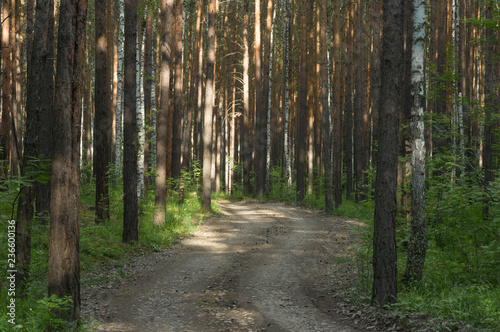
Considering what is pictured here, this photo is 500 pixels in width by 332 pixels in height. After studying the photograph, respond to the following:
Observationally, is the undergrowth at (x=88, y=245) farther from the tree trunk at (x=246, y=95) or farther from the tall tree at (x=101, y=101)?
the tree trunk at (x=246, y=95)

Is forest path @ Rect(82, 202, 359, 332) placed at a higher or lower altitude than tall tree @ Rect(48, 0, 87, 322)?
lower

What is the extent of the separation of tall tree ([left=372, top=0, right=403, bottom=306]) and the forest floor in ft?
2.13

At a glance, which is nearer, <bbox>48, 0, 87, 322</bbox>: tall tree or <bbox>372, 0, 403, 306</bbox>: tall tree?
<bbox>48, 0, 87, 322</bbox>: tall tree

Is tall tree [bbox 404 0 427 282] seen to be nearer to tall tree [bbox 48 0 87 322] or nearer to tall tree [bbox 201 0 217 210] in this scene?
tall tree [bbox 48 0 87 322]

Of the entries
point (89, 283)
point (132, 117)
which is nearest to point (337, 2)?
point (132, 117)

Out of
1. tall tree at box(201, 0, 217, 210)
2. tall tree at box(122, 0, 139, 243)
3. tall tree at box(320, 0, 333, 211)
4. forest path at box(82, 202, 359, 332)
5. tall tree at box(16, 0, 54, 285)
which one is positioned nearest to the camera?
tall tree at box(16, 0, 54, 285)

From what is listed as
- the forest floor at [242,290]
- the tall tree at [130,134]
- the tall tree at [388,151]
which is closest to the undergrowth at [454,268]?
the forest floor at [242,290]

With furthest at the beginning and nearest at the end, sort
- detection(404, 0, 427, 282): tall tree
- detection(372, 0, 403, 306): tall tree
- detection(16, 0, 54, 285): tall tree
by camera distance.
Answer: detection(404, 0, 427, 282): tall tree < detection(372, 0, 403, 306): tall tree < detection(16, 0, 54, 285): tall tree

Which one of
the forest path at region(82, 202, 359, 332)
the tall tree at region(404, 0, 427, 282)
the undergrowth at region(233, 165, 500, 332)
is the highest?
the tall tree at region(404, 0, 427, 282)

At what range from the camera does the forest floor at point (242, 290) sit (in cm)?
624

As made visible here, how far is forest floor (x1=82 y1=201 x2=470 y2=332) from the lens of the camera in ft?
20.5

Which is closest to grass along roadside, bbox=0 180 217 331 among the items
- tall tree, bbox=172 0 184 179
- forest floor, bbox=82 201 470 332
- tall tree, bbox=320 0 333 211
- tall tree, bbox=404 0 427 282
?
forest floor, bbox=82 201 470 332

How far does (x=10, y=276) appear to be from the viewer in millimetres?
6156

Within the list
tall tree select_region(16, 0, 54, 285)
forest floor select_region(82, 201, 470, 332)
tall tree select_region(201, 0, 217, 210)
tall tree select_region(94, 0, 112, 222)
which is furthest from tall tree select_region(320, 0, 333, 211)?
tall tree select_region(16, 0, 54, 285)
